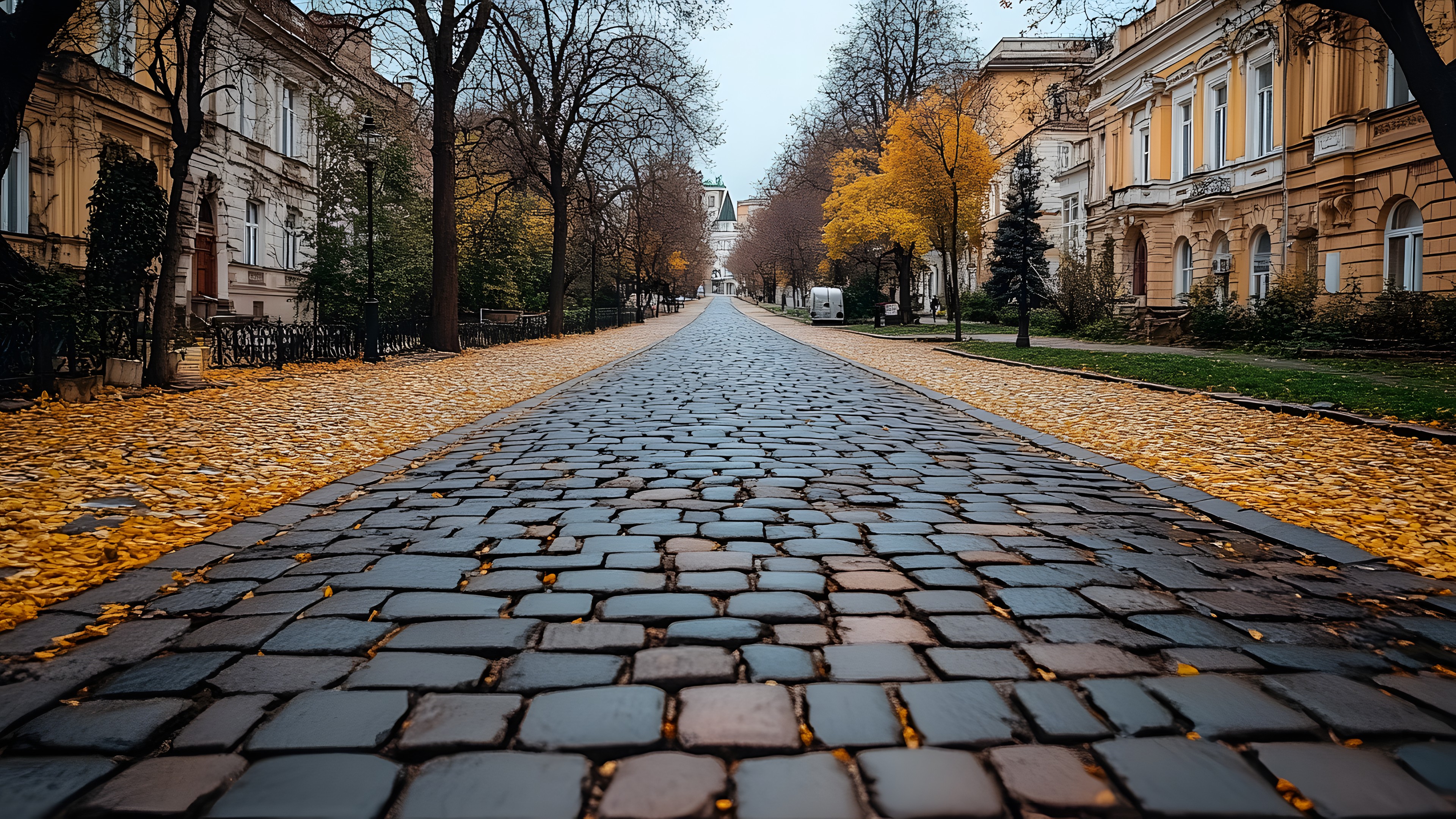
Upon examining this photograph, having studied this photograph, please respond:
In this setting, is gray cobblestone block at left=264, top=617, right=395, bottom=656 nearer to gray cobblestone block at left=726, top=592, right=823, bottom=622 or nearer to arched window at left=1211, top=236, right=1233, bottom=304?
gray cobblestone block at left=726, top=592, right=823, bottom=622

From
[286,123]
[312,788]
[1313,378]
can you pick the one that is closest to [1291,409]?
[1313,378]

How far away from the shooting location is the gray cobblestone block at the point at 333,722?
2.60 m

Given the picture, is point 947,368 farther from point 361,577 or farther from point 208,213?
point 208,213

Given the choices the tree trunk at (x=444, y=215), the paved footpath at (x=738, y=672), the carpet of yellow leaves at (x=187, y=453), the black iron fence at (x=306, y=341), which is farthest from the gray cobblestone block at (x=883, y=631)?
the tree trunk at (x=444, y=215)

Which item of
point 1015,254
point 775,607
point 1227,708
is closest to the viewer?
point 1227,708

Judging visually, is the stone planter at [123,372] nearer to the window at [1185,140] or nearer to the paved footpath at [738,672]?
the paved footpath at [738,672]

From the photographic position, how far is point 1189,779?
2412 mm

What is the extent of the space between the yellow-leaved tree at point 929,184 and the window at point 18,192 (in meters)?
20.6

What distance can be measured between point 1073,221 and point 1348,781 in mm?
49756

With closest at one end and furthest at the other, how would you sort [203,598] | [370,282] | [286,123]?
[203,598], [370,282], [286,123]

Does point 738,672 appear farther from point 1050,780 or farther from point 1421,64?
point 1421,64

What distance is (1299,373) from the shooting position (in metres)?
14.1

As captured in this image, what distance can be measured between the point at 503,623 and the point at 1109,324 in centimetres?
2687

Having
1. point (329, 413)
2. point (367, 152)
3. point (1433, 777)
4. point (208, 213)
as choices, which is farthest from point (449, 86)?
point (1433, 777)
